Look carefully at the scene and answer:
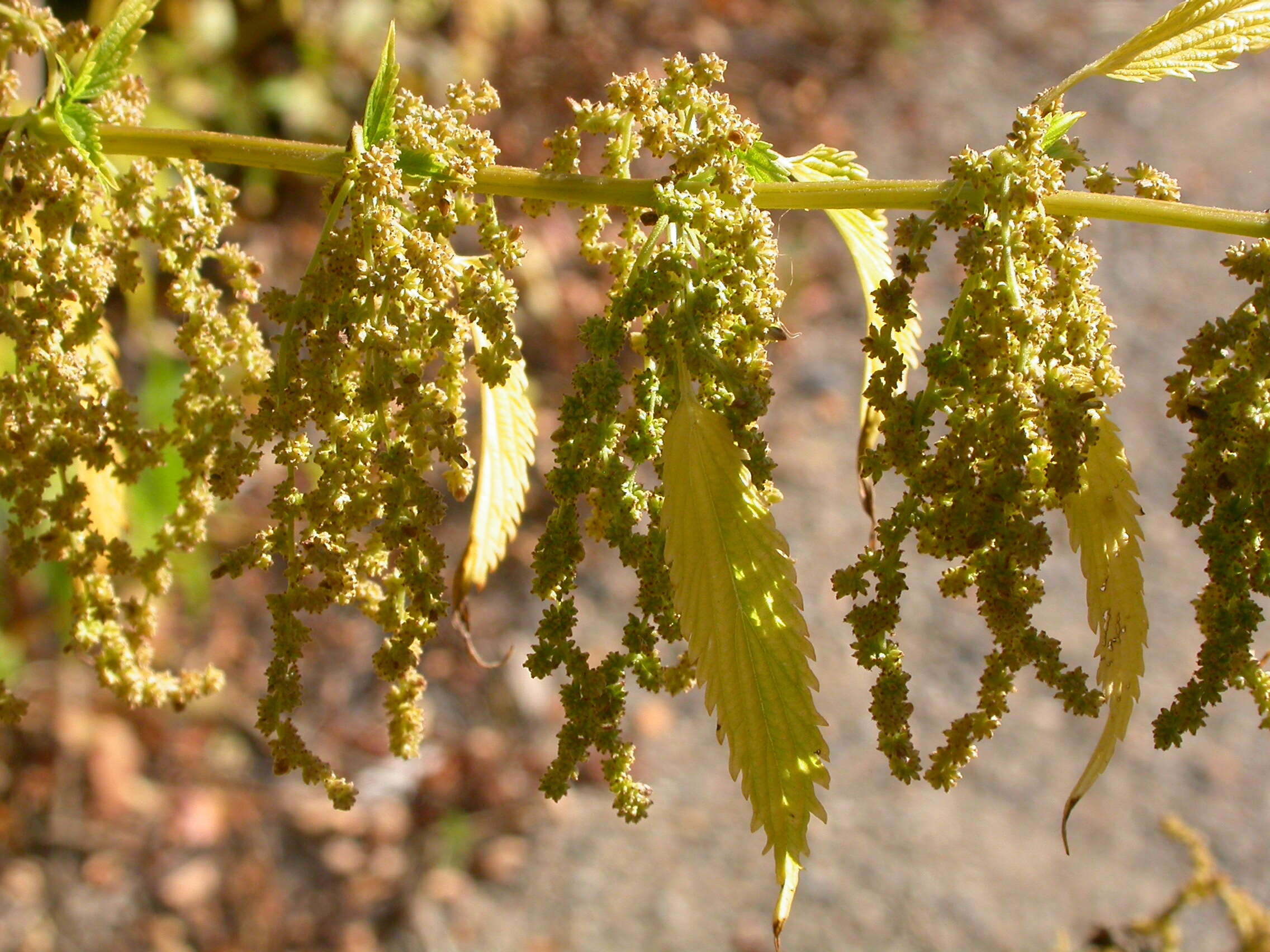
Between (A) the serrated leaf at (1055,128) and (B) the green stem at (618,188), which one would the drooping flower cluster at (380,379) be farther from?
(A) the serrated leaf at (1055,128)

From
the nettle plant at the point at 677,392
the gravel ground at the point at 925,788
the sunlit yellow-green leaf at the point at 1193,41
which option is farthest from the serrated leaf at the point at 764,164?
the gravel ground at the point at 925,788

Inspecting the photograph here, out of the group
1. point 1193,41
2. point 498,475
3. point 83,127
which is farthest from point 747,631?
point 83,127

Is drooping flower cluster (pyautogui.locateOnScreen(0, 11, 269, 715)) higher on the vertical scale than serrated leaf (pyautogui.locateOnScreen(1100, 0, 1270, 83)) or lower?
lower

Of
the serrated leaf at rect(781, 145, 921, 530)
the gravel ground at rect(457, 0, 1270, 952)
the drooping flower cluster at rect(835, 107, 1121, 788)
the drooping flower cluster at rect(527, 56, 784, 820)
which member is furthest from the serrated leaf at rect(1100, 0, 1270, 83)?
the gravel ground at rect(457, 0, 1270, 952)

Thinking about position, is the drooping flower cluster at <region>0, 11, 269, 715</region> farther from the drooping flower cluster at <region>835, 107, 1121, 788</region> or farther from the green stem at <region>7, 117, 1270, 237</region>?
the drooping flower cluster at <region>835, 107, 1121, 788</region>

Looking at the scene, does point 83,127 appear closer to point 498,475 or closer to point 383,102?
point 383,102
